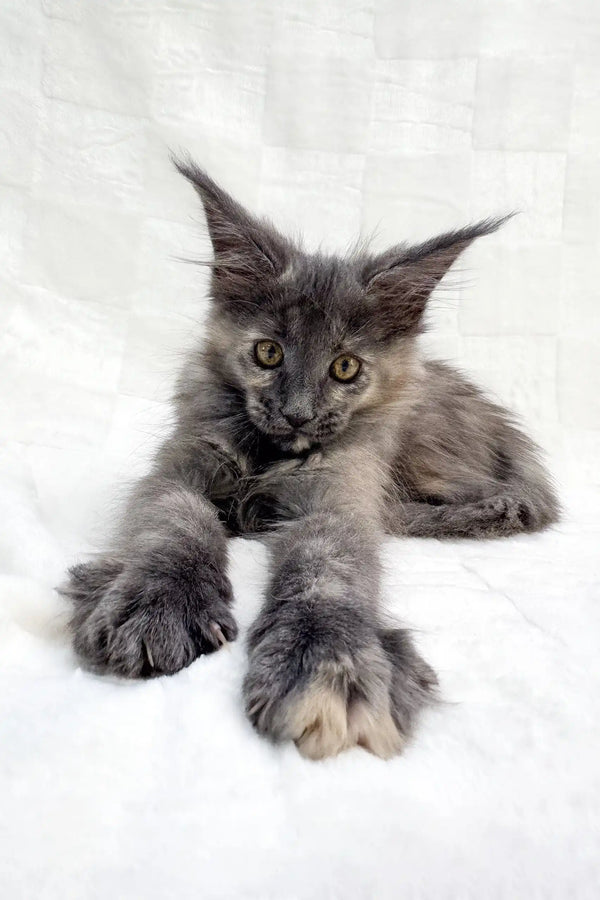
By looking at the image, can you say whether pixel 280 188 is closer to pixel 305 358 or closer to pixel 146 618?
pixel 305 358

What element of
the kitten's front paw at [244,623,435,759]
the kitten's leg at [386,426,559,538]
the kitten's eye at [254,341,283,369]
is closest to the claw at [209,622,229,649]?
the kitten's front paw at [244,623,435,759]

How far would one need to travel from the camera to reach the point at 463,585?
1729 mm

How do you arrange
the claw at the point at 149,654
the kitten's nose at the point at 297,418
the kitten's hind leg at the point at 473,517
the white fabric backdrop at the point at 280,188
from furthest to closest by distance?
the white fabric backdrop at the point at 280,188 → the kitten's hind leg at the point at 473,517 → the kitten's nose at the point at 297,418 → the claw at the point at 149,654

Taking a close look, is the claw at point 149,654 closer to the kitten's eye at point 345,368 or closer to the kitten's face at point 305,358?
the kitten's face at point 305,358

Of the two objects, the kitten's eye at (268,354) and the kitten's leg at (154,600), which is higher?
the kitten's eye at (268,354)

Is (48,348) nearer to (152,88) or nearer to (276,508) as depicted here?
(152,88)

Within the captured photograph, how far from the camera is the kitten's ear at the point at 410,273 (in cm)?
191

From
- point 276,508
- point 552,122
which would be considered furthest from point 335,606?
point 552,122

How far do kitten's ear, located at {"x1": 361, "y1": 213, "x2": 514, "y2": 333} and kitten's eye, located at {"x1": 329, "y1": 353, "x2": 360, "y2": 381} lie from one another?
0.45ft

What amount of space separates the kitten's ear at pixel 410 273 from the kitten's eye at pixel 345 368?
0.14 m

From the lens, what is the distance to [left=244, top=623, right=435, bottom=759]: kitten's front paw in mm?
1069

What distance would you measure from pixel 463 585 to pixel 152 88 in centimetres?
219

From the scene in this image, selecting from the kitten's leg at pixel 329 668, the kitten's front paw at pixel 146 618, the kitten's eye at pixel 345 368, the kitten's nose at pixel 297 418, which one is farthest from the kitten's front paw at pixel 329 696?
the kitten's eye at pixel 345 368

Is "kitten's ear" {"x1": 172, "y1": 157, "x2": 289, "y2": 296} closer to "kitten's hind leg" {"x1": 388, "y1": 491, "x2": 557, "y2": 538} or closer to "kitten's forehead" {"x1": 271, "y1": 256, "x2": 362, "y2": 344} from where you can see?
"kitten's forehead" {"x1": 271, "y1": 256, "x2": 362, "y2": 344}
